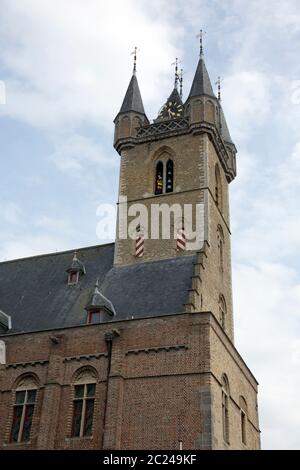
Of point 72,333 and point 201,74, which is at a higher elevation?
point 201,74

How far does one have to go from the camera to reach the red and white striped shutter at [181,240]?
108ft

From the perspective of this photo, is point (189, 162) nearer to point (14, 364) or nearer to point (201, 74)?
point (201, 74)

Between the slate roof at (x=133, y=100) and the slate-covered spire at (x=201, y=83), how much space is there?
3.55 m

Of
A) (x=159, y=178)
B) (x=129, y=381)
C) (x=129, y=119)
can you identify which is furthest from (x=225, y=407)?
(x=129, y=119)

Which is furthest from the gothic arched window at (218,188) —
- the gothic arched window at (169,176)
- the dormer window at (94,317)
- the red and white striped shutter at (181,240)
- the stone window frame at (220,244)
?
the dormer window at (94,317)

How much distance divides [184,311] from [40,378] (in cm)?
704

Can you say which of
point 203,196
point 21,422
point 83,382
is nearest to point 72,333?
point 83,382

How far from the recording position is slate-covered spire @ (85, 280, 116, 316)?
98.5 feet

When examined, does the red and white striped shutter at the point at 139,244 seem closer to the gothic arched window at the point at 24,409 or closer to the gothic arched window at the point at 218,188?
the gothic arched window at the point at 218,188

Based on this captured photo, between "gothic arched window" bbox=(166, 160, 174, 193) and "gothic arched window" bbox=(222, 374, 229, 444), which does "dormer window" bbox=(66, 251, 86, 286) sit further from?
"gothic arched window" bbox=(222, 374, 229, 444)

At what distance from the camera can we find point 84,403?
27734 millimetres
